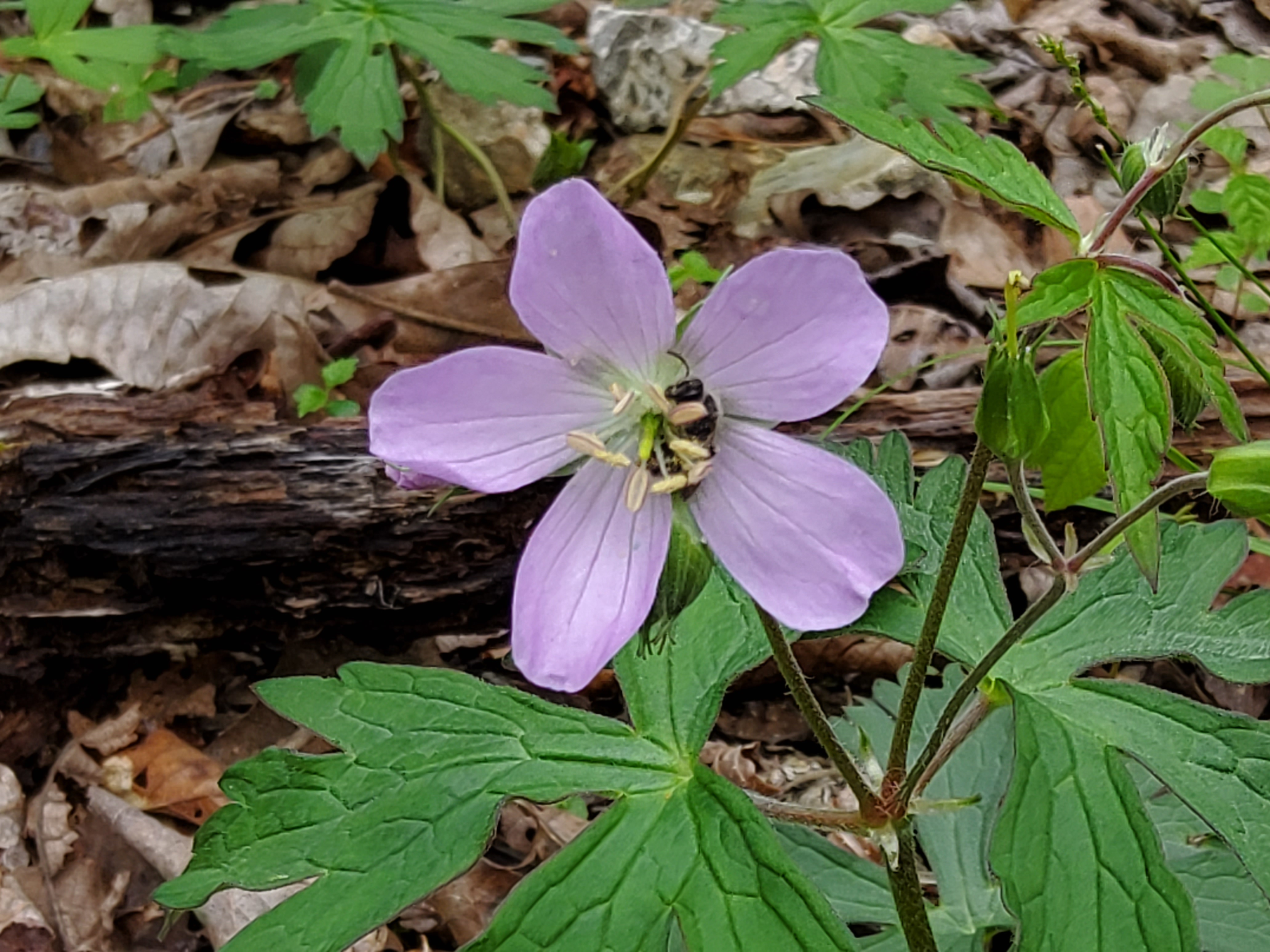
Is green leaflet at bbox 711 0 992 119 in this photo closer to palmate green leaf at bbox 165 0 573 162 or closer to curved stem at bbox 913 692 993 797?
palmate green leaf at bbox 165 0 573 162

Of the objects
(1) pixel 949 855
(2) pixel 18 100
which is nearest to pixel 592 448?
(1) pixel 949 855

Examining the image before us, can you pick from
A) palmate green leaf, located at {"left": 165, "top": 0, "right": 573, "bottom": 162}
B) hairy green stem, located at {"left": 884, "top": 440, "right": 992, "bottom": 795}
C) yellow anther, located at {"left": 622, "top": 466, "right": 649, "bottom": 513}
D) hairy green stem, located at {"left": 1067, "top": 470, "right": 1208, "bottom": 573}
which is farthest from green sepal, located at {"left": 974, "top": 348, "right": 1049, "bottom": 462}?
palmate green leaf, located at {"left": 165, "top": 0, "right": 573, "bottom": 162}

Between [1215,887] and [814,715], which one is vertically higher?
[814,715]

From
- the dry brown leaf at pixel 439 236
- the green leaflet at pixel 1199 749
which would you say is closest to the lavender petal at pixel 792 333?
the green leaflet at pixel 1199 749

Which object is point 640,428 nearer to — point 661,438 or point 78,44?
point 661,438

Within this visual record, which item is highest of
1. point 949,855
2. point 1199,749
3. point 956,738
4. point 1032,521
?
point 1032,521
